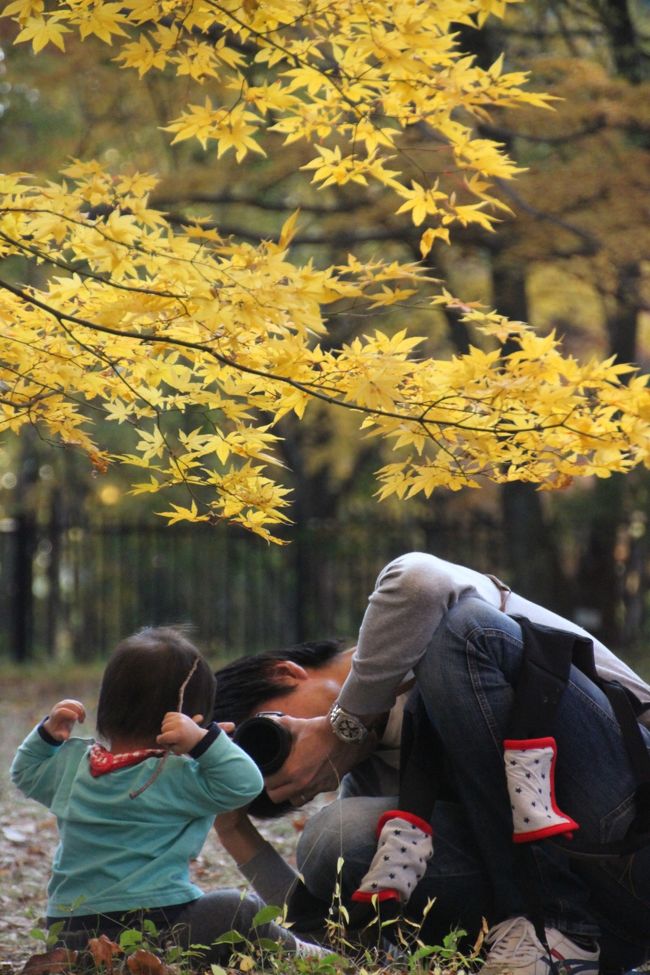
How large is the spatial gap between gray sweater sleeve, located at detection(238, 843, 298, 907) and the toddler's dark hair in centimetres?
56

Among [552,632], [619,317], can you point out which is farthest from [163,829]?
[619,317]

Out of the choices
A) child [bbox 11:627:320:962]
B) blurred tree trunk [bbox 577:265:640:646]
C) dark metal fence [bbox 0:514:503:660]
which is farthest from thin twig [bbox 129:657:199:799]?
dark metal fence [bbox 0:514:503:660]

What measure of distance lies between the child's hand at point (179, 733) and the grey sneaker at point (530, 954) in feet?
2.40

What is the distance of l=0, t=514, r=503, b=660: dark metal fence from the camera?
11.9 meters

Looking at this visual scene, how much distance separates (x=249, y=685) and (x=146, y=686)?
404 millimetres

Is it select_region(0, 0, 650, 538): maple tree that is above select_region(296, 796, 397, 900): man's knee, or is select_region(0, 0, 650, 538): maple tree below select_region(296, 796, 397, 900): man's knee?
above

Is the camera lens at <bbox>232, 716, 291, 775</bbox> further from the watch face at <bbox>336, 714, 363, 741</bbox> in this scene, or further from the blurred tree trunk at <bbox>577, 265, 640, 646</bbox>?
the blurred tree trunk at <bbox>577, 265, 640, 646</bbox>

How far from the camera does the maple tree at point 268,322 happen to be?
232 centimetres

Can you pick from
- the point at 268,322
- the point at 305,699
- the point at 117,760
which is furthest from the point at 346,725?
the point at 268,322

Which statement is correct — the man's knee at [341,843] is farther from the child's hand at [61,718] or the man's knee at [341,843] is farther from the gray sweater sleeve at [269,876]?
the child's hand at [61,718]

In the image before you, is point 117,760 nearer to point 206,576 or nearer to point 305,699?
point 305,699

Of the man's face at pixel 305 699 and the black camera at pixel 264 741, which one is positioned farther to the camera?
the man's face at pixel 305 699

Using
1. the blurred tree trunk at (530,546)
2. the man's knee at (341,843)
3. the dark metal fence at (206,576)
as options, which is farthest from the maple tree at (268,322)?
the dark metal fence at (206,576)

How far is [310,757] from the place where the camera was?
2740 mm
